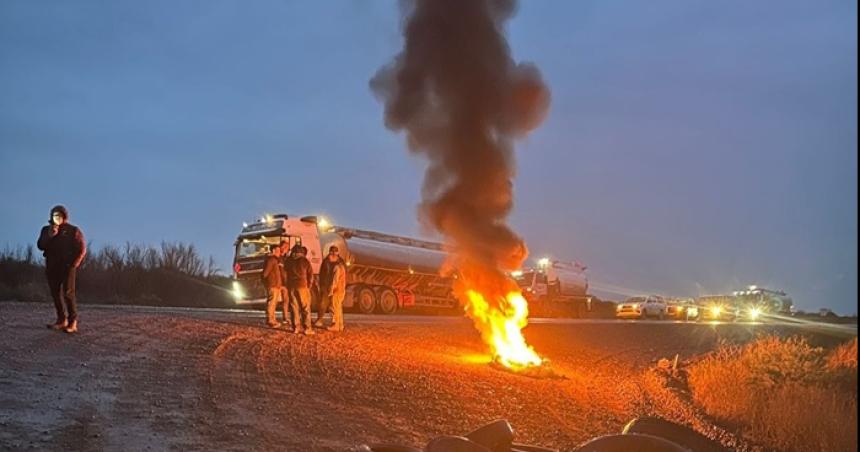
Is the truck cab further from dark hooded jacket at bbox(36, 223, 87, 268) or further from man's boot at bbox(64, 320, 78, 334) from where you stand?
dark hooded jacket at bbox(36, 223, 87, 268)

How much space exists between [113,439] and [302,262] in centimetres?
1088

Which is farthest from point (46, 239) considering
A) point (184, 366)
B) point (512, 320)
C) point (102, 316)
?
point (512, 320)

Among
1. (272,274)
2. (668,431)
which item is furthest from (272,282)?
(668,431)

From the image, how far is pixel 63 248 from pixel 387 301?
23398 millimetres

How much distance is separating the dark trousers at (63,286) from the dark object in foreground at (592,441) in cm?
1013

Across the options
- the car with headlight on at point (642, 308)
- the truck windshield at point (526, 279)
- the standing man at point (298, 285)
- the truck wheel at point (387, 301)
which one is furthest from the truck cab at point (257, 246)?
the car with headlight on at point (642, 308)

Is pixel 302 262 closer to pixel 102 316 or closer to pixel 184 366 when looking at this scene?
pixel 102 316

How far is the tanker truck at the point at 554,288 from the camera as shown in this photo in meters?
48.4

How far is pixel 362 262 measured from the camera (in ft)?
118

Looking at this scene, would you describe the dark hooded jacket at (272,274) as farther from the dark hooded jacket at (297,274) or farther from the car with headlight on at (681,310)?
the car with headlight on at (681,310)

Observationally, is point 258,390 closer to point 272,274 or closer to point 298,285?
point 298,285

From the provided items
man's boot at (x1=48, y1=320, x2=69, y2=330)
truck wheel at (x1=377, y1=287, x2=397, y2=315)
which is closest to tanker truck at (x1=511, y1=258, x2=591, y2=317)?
truck wheel at (x1=377, y1=287, x2=397, y2=315)

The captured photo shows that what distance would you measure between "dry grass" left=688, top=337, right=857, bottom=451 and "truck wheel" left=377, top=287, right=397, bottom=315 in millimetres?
17004

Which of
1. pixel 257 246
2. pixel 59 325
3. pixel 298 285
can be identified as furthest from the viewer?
pixel 257 246
